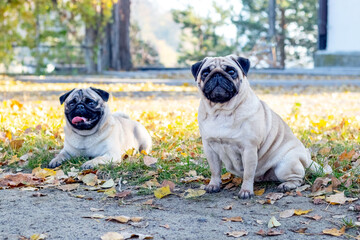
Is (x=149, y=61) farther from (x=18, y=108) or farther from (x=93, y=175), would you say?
(x=93, y=175)

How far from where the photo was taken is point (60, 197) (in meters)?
4.26

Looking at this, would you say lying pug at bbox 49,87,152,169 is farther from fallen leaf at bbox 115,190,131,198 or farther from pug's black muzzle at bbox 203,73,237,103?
pug's black muzzle at bbox 203,73,237,103

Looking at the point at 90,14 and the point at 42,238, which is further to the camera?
the point at 90,14

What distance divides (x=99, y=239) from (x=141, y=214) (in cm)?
60

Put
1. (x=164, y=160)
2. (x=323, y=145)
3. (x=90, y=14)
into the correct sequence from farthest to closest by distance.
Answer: (x=90, y=14), (x=323, y=145), (x=164, y=160)

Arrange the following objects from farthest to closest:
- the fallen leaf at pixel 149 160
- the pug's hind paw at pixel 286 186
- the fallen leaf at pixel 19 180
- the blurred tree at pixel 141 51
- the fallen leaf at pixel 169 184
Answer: the blurred tree at pixel 141 51, the fallen leaf at pixel 149 160, the fallen leaf at pixel 19 180, the fallen leaf at pixel 169 184, the pug's hind paw at pixel 286 186

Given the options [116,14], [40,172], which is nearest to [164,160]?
[40,172]

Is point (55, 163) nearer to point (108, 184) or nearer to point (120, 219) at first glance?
point (108, 184)

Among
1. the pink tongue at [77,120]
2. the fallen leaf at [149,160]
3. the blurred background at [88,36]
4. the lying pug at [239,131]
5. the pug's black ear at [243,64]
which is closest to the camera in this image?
the lying pug at [239,131]

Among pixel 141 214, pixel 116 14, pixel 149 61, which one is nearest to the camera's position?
pixel 141 214

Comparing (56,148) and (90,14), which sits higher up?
(90,14)

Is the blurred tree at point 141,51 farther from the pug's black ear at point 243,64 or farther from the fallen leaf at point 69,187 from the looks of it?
the pug's black ear at point 243,64

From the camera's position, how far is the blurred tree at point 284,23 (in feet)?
132

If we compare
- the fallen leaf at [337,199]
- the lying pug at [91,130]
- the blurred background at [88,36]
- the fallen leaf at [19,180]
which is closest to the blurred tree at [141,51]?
the blurred background at [88,36]
